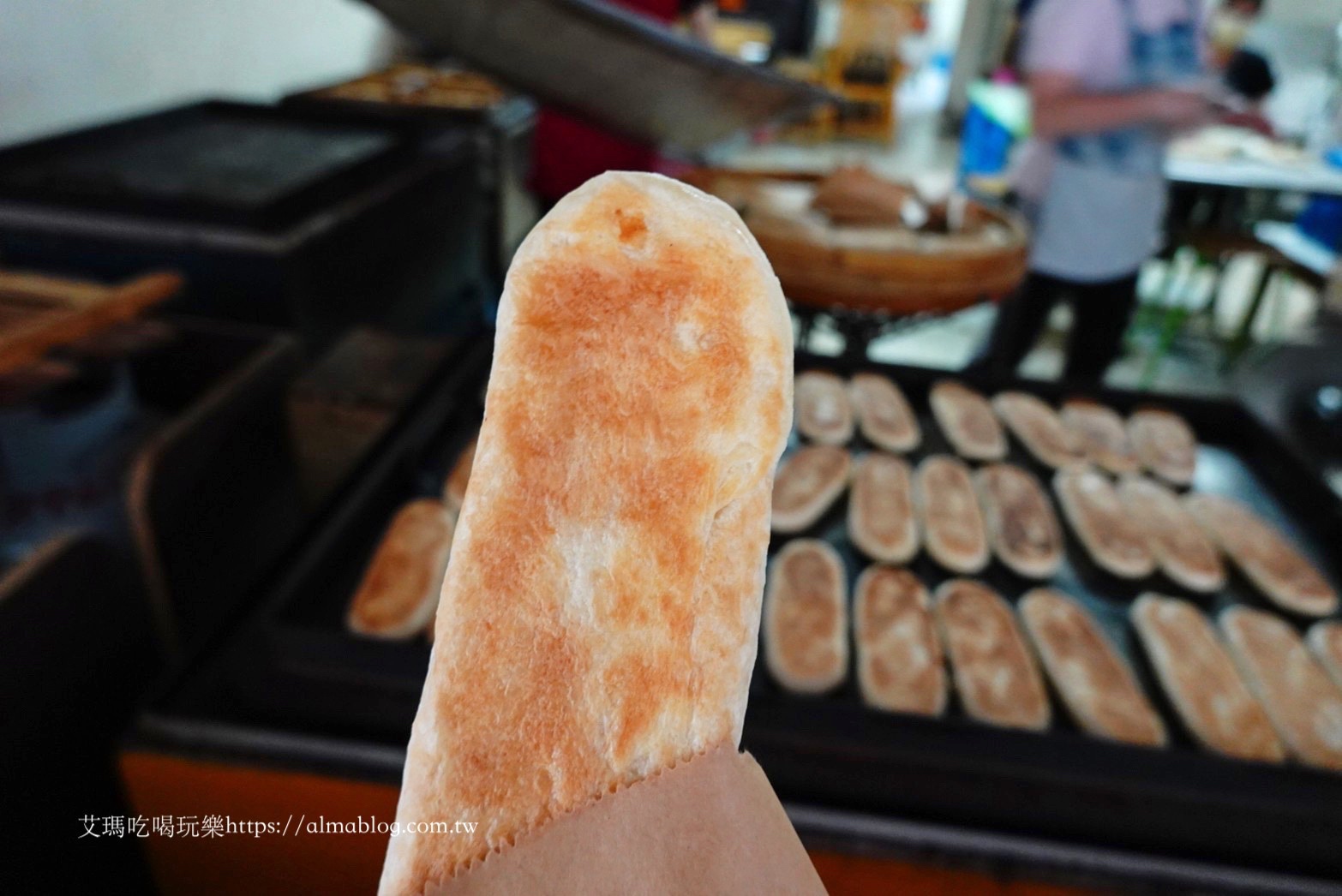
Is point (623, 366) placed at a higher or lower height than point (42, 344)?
higher

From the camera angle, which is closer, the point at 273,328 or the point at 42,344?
the point at 42,344

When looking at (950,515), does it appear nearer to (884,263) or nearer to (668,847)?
(884,263)

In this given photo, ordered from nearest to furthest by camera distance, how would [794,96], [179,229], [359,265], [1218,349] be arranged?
[794,96] < [179,229] < [359,265] < [1218,349]

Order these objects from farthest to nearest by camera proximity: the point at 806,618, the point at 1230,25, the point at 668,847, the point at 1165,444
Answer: the point at 1230,25
the point at 1165,444
the point at 806,618
the point at 668,847

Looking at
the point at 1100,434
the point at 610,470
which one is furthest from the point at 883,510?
the point at 610,470

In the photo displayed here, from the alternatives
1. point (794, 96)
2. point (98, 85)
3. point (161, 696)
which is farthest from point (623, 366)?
point (98, 85)

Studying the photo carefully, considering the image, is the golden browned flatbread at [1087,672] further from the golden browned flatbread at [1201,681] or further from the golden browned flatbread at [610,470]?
the golden browned flatbread at [610,470]

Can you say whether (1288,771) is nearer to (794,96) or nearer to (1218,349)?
(794,96)

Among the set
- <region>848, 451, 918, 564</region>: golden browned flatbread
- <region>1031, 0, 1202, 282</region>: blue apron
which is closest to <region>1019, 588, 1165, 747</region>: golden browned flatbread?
<region>848, 451, 918, 564</region>: golden browned flatbread
